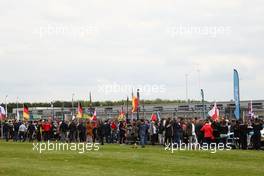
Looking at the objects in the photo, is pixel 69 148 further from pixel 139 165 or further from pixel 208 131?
pixel 139 165

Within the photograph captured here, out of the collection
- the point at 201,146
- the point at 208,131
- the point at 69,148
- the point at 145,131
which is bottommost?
the point at 69,148

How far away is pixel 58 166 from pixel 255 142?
1409cm

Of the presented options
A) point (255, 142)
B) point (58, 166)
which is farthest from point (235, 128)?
point (58, 166)

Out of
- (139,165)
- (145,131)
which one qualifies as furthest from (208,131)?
(139,165)

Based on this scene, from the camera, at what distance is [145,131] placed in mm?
37469

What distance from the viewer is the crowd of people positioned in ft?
110

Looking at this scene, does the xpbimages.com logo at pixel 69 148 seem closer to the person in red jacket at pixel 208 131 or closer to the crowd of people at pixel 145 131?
the crowd of people at pixel 145 131

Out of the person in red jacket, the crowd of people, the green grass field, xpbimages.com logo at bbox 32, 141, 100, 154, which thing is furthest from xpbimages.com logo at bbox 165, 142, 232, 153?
the green grass field

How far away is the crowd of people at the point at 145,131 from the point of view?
3366 cm

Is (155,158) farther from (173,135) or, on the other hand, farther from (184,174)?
(173,135)

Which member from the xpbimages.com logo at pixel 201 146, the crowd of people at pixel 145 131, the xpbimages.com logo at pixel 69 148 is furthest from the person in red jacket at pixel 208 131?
the xpbimages.com logo at pixel 69 148

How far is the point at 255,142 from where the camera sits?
3275cm

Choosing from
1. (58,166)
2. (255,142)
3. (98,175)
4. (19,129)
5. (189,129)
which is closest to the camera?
(98,175)

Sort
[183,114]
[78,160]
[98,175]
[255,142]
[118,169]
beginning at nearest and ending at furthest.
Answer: [98,175] → [118,169] → [78,160] → [255,142] → [183,114]
